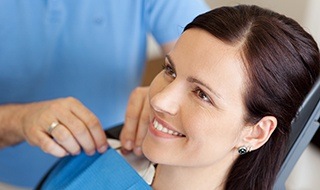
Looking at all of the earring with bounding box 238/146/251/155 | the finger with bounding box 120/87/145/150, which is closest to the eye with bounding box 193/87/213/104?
the earring with bounding box 238/146/251/155

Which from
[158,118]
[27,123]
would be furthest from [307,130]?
[27,123]

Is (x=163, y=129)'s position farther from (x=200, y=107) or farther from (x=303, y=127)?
(x=303, y=127)

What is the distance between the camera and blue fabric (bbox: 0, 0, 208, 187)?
1141 millimetres

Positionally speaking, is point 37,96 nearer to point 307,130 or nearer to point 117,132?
point 117,132

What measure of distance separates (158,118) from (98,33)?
1.30 ft

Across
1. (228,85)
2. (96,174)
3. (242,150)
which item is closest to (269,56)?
(228,85)

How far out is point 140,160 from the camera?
3.57 ft

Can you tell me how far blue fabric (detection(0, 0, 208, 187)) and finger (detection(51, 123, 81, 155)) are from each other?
10.4 inches

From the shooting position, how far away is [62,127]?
3.12 ft

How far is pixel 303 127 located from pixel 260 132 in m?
0.13

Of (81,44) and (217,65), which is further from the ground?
(217,65)

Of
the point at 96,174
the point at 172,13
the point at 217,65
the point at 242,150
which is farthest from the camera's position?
the point at 172,13

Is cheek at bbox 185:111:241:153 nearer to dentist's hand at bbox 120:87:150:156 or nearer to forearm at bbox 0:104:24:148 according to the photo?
dentist's hand at bbox 120:87:150:156

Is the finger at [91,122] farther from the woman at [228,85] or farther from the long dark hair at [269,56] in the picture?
the long dark hair at [269,56]
